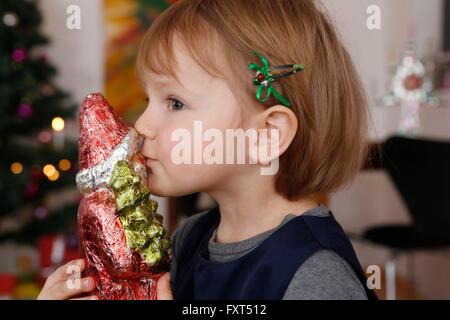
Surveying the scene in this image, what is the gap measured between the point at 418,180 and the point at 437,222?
154 millimetres

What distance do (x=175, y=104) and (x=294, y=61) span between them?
0.18 m

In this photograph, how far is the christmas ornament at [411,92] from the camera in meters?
2.70

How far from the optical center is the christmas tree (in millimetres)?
2529

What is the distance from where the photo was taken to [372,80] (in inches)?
127

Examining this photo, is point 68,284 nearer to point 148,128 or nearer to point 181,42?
point 148,128

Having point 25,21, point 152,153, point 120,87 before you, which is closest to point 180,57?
point 152,153

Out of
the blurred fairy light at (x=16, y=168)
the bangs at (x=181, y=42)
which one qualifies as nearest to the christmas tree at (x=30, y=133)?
the blurred fairy light at (x=16, y=168)

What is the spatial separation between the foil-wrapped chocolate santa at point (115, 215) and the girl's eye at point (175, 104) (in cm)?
8

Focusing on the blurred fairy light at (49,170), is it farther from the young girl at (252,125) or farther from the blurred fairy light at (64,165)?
the young girl at (252,125)

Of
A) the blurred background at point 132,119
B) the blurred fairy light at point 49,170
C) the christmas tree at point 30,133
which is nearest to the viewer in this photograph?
the blurred background at point 132,119

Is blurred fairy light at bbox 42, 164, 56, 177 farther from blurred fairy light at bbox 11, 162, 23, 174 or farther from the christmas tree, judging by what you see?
blurred fairy light at bbox 11, 162, 23, 174

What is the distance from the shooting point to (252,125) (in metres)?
0.86

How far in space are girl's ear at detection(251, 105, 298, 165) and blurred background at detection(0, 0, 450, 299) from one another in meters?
1.16
